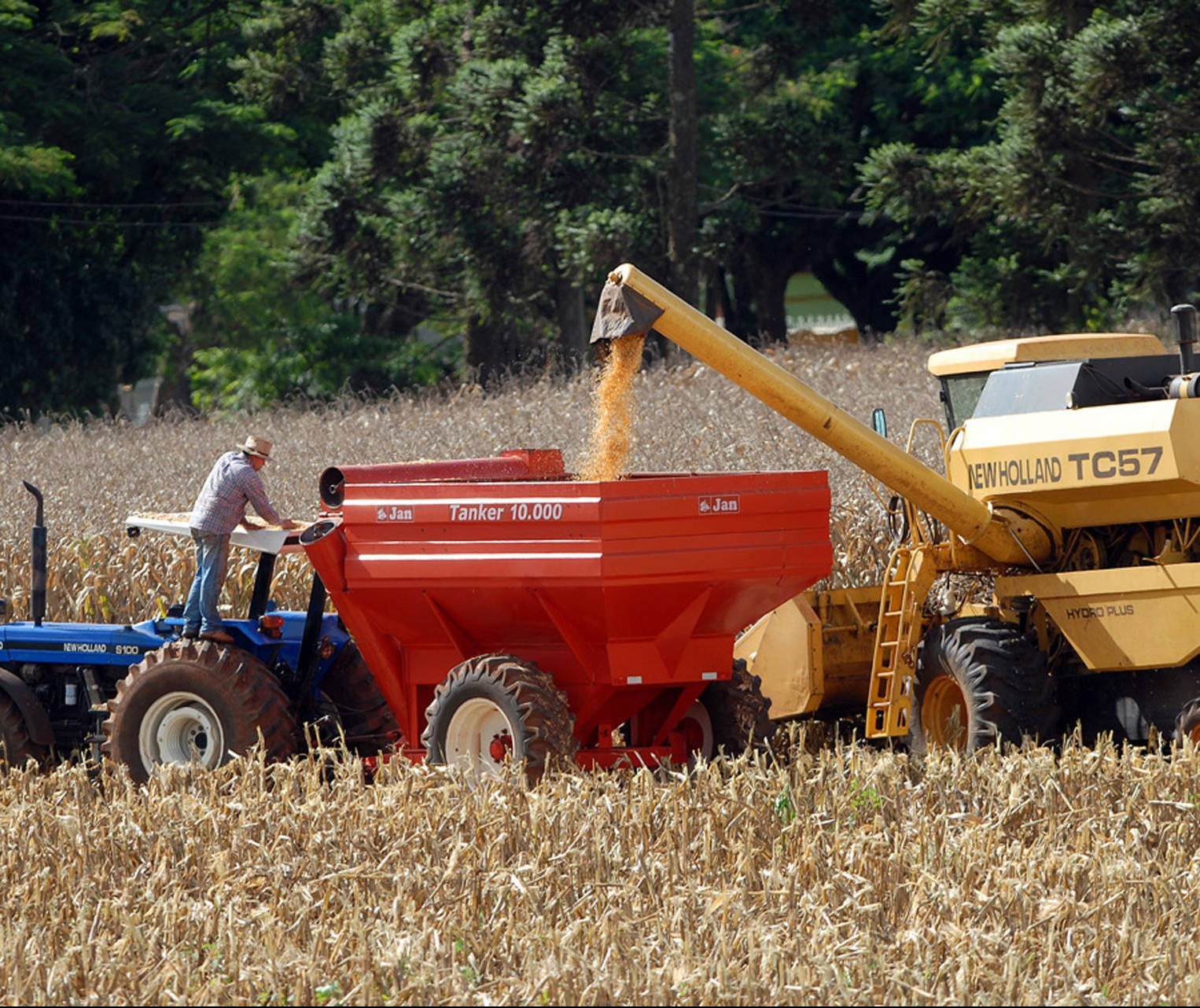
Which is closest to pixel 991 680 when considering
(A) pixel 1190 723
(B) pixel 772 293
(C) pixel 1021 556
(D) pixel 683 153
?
(C) pixel 1021 556

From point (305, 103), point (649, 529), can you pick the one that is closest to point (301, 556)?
point (649, 529)

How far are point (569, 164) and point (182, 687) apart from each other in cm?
1994

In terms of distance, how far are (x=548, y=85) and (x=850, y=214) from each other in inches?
238

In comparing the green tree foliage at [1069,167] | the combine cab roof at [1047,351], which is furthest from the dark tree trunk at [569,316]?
the combine cab roof at [1047,351]

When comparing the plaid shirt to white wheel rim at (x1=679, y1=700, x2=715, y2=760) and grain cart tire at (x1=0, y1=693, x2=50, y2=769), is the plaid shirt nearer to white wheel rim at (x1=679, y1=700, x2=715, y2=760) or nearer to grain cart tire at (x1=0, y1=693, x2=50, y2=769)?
grain cart tire at (x1=0, y1=693, x2=50, y2=769)

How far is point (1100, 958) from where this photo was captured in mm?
5312

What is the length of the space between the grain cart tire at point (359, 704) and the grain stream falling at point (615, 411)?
1.52 metres

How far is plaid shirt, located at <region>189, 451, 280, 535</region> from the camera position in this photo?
901 centimetres

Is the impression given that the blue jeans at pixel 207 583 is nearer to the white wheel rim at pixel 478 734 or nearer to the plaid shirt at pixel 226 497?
the plaid shirt at pixel 226 497

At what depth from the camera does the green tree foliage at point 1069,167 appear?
2300cm

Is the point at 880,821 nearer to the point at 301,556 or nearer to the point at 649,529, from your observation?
the point at 649,529

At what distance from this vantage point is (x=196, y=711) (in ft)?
29.0

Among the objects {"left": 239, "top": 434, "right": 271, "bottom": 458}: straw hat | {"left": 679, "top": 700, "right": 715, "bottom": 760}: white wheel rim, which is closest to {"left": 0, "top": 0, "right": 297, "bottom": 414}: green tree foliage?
{"left": 239, "top": 434, "right": 271, "bottom": 458}: straw hat

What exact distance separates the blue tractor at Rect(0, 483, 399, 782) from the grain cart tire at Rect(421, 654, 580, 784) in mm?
525
